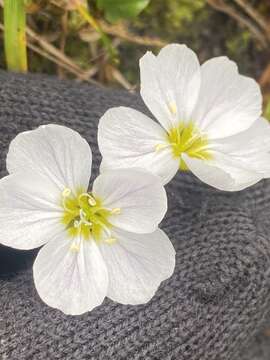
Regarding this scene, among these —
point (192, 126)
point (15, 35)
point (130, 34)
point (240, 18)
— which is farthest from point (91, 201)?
point (240, 18)

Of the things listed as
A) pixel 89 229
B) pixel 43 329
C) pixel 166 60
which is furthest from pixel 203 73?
pixel 43 329

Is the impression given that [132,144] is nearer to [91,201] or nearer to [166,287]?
[91,201]

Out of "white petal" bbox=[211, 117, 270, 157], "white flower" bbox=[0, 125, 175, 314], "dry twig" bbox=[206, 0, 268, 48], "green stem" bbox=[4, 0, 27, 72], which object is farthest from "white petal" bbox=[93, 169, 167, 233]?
"dry twig" bbox=[206, 0, 268, 48]

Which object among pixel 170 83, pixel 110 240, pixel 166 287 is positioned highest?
pixel 170 83

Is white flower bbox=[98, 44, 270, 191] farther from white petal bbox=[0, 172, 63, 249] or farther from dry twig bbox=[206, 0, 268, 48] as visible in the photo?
dry twig bbox=[206, 0, 268, 48]

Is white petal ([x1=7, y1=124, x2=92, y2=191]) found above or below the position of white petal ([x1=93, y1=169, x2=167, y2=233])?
above

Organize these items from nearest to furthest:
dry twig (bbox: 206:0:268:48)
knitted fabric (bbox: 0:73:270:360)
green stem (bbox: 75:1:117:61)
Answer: knitted fabric (bbox: 0:73:270:360)
green stem (bbox: 75:1:117:61)
dry twig (bbox: 206:0:268:48)

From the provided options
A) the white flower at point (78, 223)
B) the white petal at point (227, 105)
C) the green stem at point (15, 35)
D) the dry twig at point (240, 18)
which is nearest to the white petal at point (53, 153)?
the white flower at point (78, 223)

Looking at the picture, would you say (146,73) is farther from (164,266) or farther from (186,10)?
(186,10)
